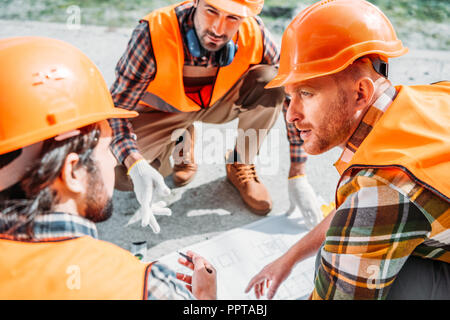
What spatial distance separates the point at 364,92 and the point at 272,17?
3.63 metres

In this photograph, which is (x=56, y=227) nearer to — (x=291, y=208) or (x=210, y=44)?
(x=210, y=44)

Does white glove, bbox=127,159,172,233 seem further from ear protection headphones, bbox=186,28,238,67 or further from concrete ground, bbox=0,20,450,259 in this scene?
ear protection headphones, bbox=186,28,238,67

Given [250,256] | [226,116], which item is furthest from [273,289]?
[226,116]

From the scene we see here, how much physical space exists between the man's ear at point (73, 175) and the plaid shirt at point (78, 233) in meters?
0.09

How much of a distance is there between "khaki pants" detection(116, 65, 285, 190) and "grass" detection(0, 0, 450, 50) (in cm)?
214

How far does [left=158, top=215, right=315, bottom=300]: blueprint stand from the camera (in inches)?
79.4

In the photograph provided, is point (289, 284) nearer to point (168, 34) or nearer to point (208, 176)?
point (208, 176)

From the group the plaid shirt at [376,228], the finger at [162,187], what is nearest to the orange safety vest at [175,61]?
the finger at [162,187]

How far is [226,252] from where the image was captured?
2203mm

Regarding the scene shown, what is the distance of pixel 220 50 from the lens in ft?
7.25

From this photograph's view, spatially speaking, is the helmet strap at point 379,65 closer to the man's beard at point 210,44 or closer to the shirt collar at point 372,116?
the shirt collar at point 372,116

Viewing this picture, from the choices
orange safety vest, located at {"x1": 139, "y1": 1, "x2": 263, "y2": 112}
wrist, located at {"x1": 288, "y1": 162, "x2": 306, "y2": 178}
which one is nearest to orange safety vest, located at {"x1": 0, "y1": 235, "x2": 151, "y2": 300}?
orange safety vest, located at {"x1": 139, "y1": 1, "x2": 263, "y2": 112}
